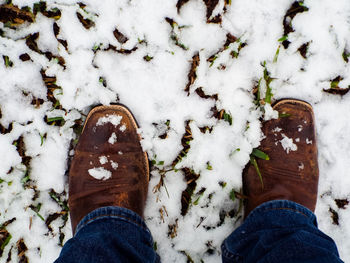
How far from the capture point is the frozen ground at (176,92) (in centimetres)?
96

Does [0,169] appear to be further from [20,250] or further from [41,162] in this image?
[20,250]

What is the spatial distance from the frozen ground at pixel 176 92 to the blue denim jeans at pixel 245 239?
17cm

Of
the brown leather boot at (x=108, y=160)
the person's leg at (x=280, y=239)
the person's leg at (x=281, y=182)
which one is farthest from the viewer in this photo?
the brown leather boot at (x=108, y=160)

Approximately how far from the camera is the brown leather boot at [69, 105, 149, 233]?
37.7 inches

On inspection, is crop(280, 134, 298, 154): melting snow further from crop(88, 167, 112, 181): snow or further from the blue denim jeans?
crop(88, 167, 112, 181): snow

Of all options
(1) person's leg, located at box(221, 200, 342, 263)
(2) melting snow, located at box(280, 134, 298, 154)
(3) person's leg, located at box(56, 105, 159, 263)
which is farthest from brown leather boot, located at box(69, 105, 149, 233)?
(2) melting snow, located at box(280, 134, 298, 154)

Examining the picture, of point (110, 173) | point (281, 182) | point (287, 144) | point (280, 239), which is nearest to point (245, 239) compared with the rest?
point (280, 239)

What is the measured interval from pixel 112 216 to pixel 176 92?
0.46 metres

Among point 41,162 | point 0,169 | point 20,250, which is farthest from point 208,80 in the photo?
point 20,250

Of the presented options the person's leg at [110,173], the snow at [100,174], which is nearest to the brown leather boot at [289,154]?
the person's leg at [110,173]

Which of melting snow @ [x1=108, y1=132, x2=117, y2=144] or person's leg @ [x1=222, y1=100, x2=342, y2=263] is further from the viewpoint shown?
melting snow @ [x1=108, y1=132, x2=117, y2=144]

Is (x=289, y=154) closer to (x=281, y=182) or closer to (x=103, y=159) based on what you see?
(x=281, y=182)

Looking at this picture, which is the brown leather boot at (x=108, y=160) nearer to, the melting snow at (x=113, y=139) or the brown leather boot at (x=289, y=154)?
the melting snow at (x=113, y=139)

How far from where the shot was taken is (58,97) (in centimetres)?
99
